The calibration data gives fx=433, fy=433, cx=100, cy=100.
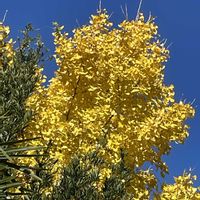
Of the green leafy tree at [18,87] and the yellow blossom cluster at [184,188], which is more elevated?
the yellow blossom cluster at [184,188]

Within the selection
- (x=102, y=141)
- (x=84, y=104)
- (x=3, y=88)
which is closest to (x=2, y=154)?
(x=3, y=88)

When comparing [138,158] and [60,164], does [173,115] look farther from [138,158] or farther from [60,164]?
[60,164]

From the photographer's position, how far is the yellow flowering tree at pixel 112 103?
9930 mm

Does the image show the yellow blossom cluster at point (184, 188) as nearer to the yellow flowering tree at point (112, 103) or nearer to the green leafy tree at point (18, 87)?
the yellow flowering tree at point (112, 103)

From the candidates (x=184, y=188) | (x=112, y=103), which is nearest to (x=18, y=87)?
(x=112, y=103)

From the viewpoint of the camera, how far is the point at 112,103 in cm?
1068

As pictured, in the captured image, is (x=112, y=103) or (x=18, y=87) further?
(x=112, y=103)

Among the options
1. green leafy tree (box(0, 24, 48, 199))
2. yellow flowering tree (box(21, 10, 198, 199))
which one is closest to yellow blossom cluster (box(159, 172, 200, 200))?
yellow flowering tree (box(21, 10, 198, 199))

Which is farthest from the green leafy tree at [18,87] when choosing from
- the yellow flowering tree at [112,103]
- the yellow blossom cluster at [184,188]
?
the yellow blossom cluster at [184,188]

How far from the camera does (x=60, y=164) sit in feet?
30.5

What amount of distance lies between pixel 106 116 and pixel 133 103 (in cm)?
105

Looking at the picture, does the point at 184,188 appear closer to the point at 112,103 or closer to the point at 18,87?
the point at 112,103

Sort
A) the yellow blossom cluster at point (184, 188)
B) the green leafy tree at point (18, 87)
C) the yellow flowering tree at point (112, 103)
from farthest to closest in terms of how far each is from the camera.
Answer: the yellow blossom cluster at point (184, 188), the yellow flowering tree at point (112, 103), the green leafy tree at point (18, 87)

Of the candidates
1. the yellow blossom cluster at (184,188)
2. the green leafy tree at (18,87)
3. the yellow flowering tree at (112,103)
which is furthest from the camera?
the yellow blossom cluster at (184,188)
